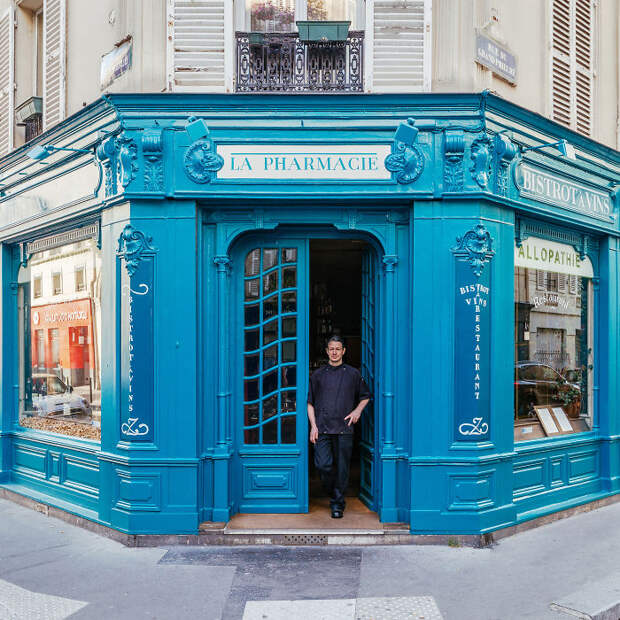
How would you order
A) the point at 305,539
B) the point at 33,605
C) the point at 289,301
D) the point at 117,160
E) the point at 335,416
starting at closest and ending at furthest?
the point at 33,605 → the point at 305,539 → the point at 117,160 → the point at 335,416 → the point at 289,301

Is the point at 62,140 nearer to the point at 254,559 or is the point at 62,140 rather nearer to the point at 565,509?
the point at 254,559

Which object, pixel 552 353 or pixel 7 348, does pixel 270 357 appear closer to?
pixel 552 353

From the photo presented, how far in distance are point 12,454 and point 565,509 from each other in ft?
22.6

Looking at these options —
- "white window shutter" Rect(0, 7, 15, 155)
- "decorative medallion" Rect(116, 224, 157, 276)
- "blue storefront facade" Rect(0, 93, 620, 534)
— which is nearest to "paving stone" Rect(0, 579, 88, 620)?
"blue storefront facade" Rect(0, 93, 620, 534)

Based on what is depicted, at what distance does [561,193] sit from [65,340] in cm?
605

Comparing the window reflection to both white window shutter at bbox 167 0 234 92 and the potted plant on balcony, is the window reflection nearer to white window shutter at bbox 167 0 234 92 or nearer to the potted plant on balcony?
the potted plant on balcony

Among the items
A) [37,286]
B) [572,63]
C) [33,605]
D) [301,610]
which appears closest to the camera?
[301,610]

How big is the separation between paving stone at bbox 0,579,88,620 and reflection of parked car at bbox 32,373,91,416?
250 cm

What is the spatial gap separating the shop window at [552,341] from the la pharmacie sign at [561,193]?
19.2 inches

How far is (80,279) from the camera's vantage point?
25.1ft

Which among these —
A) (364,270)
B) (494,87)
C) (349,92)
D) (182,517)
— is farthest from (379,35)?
(182,517)

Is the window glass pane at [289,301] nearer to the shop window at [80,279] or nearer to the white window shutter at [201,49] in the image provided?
the white window shutter at [201,49]

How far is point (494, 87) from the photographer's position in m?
6.72

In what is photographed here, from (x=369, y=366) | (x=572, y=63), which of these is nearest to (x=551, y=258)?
(x=572, y=63)
